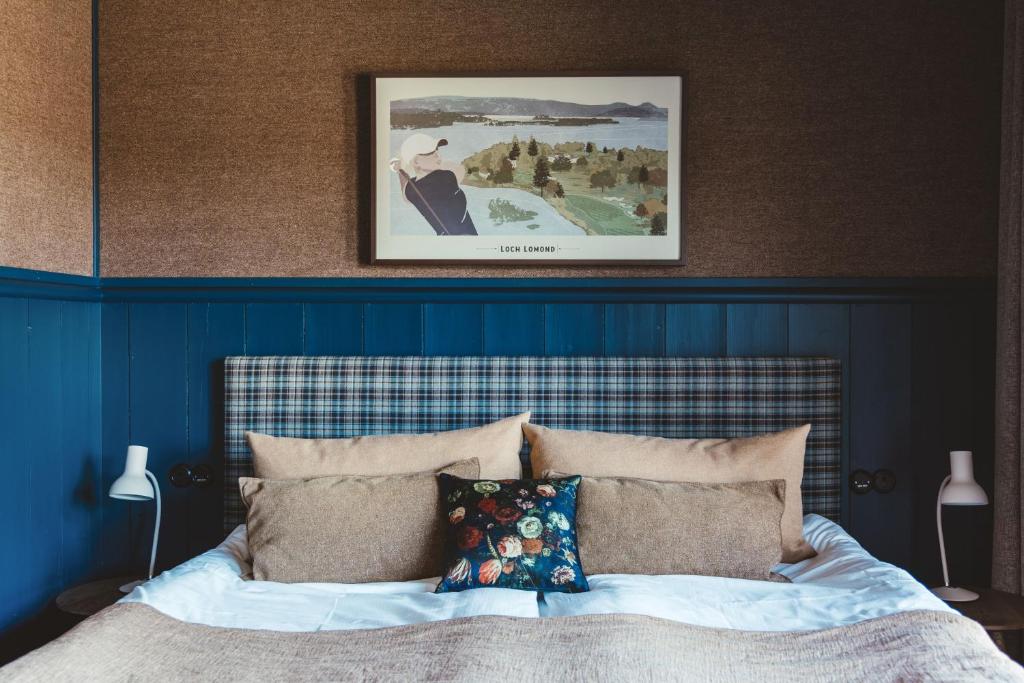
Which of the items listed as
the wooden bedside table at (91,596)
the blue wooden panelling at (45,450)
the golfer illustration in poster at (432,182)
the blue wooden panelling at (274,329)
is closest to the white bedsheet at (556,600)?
the wooden bedside table at (91,596)

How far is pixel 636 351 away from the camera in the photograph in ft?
9.05

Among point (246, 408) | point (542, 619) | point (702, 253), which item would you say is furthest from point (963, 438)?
point (246, 408)

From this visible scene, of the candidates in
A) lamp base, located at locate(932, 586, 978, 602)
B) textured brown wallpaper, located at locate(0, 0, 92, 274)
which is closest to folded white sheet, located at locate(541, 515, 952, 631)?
lamp base, located at locate(932, 586, 978, 602)

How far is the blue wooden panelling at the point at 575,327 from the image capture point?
2762mm

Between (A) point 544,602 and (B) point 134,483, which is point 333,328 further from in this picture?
(A) point 544,602

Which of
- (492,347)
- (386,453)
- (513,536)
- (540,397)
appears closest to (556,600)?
(513,536)

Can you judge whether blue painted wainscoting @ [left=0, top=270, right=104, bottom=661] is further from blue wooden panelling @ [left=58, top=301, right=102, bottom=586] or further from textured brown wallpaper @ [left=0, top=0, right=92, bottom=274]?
textured brown wallpaper @ [left=0, top=0, right=92, bottom=274]

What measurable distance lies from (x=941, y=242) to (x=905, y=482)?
0.79 m

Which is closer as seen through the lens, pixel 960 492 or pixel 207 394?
pixel 960 492

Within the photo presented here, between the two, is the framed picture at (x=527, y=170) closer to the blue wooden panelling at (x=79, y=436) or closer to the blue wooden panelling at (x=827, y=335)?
the blue wooden panelling at (x=827, y=335)

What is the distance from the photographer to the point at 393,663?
1512mm

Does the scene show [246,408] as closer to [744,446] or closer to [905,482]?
[744,446]

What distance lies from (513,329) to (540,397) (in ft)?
0.83

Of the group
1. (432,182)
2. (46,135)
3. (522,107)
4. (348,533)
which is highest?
(522,107)
